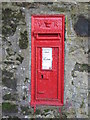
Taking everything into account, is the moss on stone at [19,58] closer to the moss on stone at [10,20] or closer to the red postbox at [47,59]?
the red postbox at [47,59]

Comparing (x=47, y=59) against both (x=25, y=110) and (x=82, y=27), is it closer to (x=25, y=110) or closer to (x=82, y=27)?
(x=82, y=27)

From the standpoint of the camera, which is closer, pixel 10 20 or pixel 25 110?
pixel 10 20

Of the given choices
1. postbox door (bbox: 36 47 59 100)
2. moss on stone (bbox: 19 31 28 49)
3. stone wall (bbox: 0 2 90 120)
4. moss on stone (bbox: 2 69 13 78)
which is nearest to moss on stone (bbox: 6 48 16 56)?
stone wall (bbox: 0 2 90 120)

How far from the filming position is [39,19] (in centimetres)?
384

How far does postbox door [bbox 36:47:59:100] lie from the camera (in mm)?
3873

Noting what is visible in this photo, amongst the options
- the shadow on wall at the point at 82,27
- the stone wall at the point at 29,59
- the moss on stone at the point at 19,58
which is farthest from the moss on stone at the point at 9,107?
the shadow on wall at the point at 82,27

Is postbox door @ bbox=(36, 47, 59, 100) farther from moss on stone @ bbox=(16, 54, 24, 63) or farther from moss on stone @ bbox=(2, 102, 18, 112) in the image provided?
moss on stone @ bbox=(2, 102, 18, 112)

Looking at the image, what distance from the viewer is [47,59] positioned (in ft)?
12.7

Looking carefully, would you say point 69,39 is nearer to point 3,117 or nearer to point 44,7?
point 44,7

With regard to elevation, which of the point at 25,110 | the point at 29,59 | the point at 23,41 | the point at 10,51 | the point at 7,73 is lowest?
the point at 25,110

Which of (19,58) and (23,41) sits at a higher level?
(23,41)

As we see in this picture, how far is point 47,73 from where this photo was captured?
3902 mm

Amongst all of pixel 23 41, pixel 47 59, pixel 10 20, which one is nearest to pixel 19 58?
pixel 23 41

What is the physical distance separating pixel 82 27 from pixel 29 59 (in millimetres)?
848
